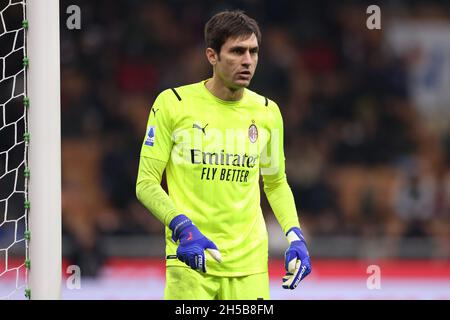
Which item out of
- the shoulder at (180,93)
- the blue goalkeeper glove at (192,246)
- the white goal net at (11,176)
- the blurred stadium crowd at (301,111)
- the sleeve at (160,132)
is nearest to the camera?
the blue goalkeeper glove at (192,246)

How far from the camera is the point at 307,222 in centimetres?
1122

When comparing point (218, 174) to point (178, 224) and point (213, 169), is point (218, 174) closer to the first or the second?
point (213, 169)

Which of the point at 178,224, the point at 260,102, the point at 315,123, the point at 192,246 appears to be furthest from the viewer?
the point at 315,123

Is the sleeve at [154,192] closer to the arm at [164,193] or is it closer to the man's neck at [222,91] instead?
the arm at [164,193]

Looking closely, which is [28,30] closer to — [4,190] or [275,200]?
[275,200]

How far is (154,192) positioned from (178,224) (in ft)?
0.67

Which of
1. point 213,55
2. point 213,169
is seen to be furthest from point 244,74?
→ point 213,169

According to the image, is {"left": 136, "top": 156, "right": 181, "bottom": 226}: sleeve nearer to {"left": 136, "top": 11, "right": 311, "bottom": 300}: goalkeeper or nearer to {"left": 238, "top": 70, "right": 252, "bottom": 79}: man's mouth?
{"left": 136, "top": 11, "right": 311, "bottom": 300}: goalkeeper

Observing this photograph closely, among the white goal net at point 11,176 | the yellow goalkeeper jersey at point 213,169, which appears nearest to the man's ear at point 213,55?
the yellow goalkeeper jersey at point 213,169

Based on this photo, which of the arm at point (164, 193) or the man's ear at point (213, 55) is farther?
the man's ear at point (213, 55)

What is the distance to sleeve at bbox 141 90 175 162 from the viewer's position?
4.36 m

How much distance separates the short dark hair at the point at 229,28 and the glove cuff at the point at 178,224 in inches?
31.5

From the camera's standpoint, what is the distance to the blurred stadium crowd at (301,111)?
11.4 meters

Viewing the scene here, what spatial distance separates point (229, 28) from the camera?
14.5 ft
